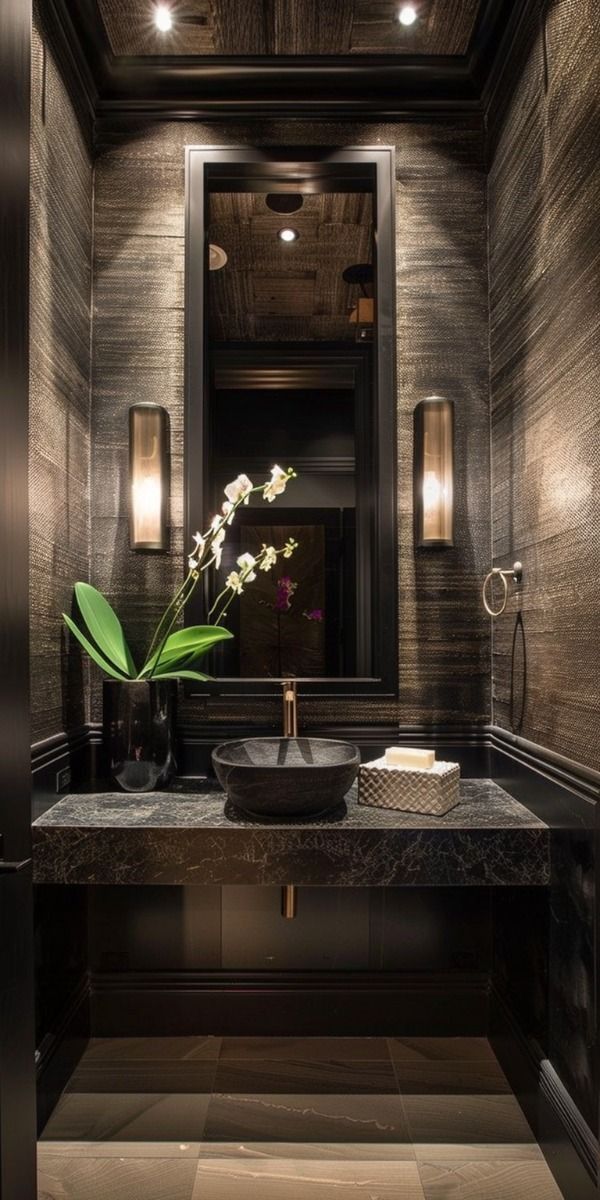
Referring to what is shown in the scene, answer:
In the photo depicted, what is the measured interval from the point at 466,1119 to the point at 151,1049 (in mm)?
882

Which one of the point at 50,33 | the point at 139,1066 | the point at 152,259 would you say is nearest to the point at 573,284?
the point at 152,259

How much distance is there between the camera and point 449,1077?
194cm

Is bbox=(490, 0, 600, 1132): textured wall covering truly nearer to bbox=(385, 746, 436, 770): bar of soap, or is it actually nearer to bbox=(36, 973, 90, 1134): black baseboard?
bbox=(385, 746, 436, 770): bar of soap

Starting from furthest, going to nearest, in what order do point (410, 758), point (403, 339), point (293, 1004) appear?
point (403, 339), point (293, 1004), point (410, 758)

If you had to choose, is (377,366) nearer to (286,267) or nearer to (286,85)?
(286,267)

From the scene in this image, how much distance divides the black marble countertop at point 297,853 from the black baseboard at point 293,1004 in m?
0.67

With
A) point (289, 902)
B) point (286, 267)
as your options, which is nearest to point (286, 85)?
point (286, 267)

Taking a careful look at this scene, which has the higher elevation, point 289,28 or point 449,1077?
point 289,28

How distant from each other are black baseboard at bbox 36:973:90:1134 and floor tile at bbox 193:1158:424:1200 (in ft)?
1.36

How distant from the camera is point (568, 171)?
62.9 inches

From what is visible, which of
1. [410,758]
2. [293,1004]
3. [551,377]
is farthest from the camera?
[293,1004]

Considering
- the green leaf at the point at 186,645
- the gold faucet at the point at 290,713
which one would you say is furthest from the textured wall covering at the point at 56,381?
the gold faucet at the point at 290,713

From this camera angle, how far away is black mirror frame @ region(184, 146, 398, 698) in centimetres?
219

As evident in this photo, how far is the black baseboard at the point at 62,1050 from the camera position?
1721 millimetres
